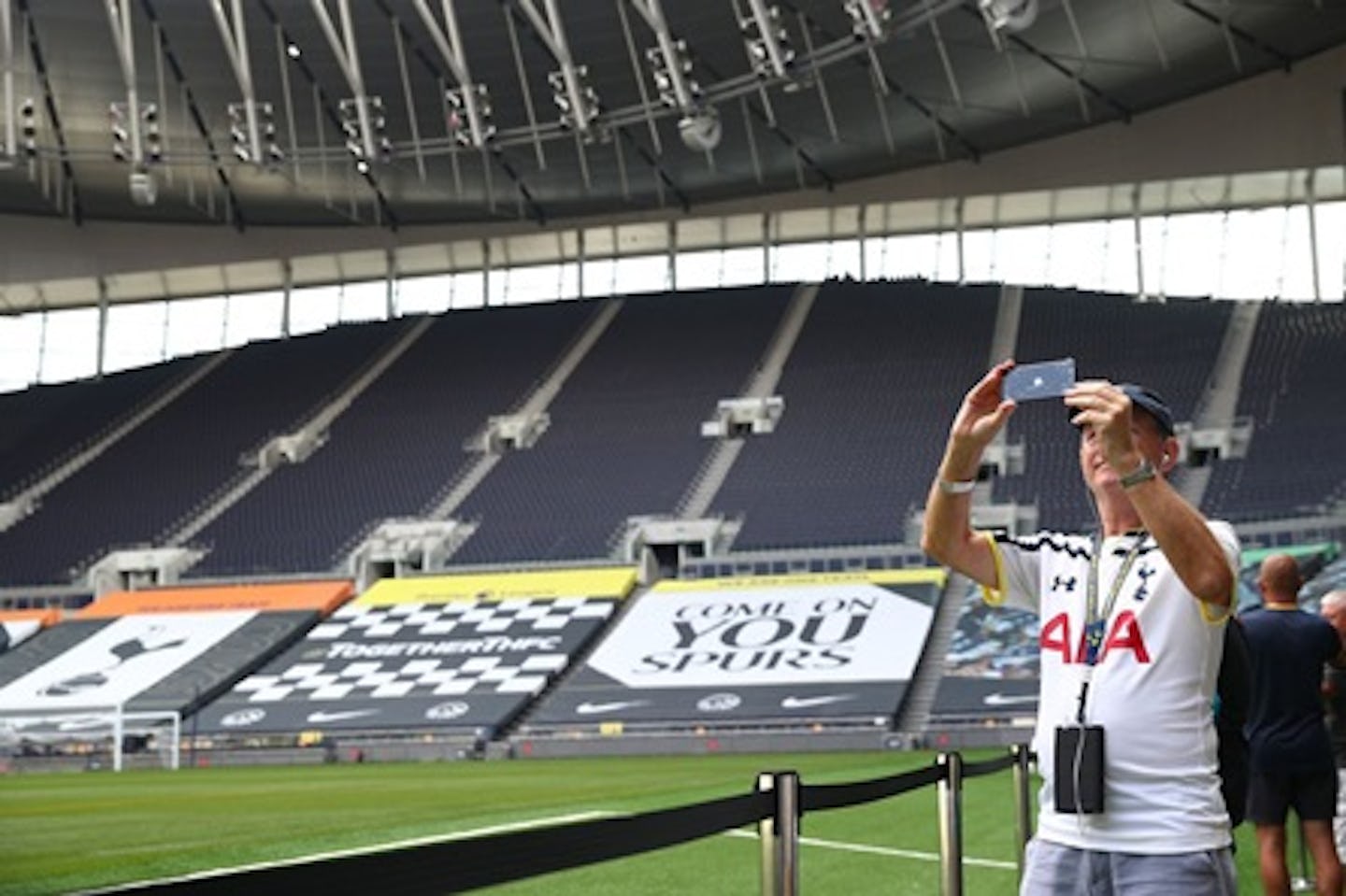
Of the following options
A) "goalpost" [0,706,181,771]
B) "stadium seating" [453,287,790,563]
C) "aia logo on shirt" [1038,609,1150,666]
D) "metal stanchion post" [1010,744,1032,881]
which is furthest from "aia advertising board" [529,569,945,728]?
"aia logo on shirt" [1038,609,1150,666]

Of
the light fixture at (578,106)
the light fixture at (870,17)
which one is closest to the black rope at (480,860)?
the light fixture at (870,17)

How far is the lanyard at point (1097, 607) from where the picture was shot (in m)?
3.69

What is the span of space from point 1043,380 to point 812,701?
24366 mm

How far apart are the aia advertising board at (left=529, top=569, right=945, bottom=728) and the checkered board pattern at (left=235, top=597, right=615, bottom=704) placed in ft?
2.92

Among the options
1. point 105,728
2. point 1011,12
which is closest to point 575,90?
point 1011,12

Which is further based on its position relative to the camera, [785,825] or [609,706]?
[609,706]

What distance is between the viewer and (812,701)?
27.3 m

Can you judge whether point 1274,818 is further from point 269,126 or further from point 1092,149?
point 1092,149

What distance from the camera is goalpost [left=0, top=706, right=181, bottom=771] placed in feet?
92.5

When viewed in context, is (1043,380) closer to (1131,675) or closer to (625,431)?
(1131,675)

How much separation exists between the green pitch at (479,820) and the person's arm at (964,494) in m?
1.94

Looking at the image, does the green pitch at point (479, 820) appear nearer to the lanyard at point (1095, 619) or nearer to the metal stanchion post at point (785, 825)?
the metal stanchion post at point (785, 825)

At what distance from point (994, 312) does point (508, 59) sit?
46.9 feet

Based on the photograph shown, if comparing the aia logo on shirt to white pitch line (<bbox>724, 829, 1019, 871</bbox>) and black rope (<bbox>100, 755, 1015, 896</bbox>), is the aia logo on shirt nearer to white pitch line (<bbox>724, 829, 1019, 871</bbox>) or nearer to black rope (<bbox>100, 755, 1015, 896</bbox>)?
black rope (<bbox>100, 755, 1015, 896</bbox>)
